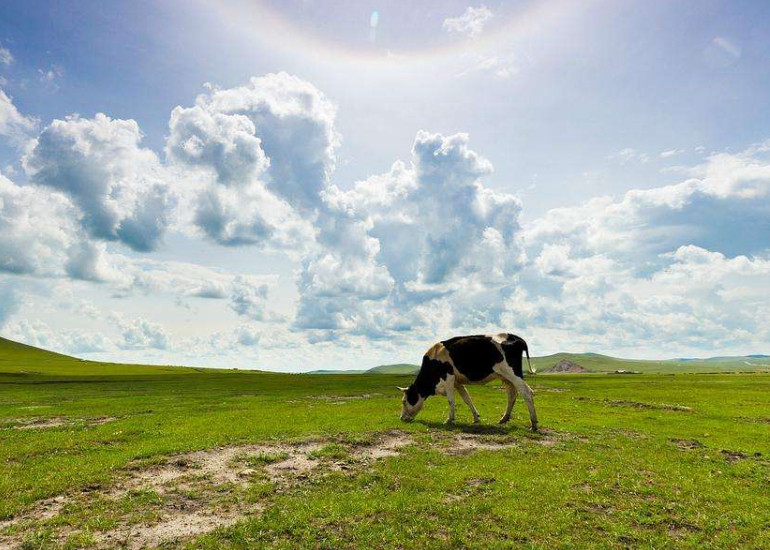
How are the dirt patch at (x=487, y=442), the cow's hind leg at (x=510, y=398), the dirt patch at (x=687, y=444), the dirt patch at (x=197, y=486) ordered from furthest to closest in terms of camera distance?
the cow's hind leg at (x=510, y=398) → the dirt patch at (x=687, y=444) → the dirt patch at (x=487, y=442) → the dirt patch at (x=197, y=486)

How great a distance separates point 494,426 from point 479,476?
387 inches

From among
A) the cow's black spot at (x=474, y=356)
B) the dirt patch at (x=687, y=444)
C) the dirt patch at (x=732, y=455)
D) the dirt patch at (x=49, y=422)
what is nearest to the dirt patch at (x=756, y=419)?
the dirt patch at (x=687, y=444)

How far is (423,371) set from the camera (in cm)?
2578

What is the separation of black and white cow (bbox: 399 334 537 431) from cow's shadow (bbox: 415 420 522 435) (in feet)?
1.90

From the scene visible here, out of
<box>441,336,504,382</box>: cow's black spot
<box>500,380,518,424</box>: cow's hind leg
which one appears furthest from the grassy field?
<box>441,336,504,382</box>: cow's black spot

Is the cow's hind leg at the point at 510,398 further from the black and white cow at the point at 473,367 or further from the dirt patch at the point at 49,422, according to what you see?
the dirt patch at the point at 49,422

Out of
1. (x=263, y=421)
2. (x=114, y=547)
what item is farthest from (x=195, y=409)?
(x=114, y=547)

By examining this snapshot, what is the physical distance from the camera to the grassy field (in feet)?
32.7

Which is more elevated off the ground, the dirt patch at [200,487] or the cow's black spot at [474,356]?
the cow's black spot at [474,356]

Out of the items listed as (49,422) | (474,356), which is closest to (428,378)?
(474,356)

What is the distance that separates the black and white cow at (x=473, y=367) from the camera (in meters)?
23.3

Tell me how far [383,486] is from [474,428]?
1068 centimetres

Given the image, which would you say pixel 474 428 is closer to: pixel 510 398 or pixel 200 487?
pixel 510 398

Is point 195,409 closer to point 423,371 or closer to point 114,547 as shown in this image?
point 423,371
